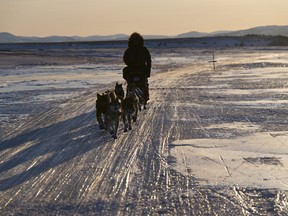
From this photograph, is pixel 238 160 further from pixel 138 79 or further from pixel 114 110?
pixel 138 79

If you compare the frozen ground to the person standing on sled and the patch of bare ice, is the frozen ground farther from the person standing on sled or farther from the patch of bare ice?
the person standing on sled

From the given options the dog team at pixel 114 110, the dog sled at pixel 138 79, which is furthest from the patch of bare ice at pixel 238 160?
the dog sled at pixel 138 79

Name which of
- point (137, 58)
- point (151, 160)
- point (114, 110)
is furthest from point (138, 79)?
point (151, 160)

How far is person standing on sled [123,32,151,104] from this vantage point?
13539mm

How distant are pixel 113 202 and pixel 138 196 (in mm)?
344

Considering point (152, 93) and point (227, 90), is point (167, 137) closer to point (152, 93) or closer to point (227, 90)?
point (152, 93)

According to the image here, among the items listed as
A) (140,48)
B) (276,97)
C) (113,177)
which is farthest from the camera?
(276,97)

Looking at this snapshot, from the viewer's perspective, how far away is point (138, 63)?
44.9 ft

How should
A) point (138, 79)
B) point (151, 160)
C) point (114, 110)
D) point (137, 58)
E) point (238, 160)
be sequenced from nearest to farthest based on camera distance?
point (238, 160) → point (151, 160) → point (114, 110) → point (137, 58) → point (138, 79)

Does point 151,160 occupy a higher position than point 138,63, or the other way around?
point 138,63

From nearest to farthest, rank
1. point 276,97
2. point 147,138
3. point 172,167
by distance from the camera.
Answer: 1. point 172,167
2. point 147,138
3. point 276,97

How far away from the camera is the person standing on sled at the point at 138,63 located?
13.5m

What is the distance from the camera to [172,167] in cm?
717

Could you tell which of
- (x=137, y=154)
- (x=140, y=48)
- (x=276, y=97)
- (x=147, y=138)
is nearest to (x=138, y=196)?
(x=137, y=154)
